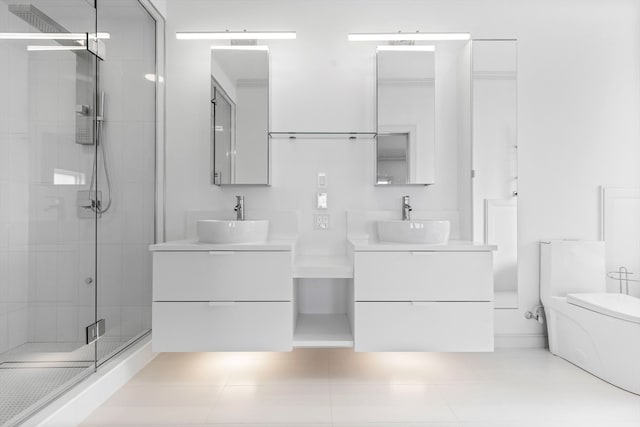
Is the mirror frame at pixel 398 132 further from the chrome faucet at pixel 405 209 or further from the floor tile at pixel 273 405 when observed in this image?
the floor tile at pixel 273 405

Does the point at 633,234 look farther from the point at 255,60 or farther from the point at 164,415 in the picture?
the point at 164,415

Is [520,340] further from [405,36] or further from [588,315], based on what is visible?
[405,36]

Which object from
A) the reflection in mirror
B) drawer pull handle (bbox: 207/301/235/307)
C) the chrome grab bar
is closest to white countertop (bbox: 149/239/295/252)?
drawer pull handle (bbox: 207/301/235/307)

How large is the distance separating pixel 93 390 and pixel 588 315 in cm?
260

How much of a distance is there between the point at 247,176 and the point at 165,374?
1.26 metres

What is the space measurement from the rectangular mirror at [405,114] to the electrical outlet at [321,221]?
1.40 ft

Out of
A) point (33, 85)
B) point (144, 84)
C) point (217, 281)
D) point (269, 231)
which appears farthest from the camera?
point (269, 231)

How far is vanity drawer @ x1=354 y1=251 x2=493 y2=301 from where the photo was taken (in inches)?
77.0

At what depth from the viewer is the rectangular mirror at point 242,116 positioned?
2.43 meters

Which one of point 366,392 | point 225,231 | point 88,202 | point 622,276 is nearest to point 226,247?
point 225,231

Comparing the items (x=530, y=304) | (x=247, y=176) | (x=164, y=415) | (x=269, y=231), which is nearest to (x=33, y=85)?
(x=247, y=176)

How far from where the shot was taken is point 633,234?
2520 mm

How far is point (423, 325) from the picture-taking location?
6.41 feet

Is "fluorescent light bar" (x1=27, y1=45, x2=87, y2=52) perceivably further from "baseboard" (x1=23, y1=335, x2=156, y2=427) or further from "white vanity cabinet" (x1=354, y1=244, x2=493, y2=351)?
"white vanity cabinet" (x1=354, y1=244, x2=493, y2=351)
